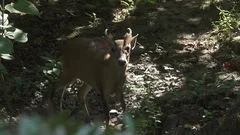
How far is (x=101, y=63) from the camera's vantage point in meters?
5.95

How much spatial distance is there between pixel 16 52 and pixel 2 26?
2.60 m

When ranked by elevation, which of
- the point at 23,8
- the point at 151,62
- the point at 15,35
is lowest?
the point at 151,62

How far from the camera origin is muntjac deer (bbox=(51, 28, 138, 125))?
19.1ft

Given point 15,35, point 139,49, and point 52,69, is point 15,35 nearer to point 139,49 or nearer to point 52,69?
point 52,69

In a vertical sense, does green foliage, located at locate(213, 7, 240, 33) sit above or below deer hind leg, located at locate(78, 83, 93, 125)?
above

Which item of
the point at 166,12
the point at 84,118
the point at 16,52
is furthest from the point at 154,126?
the point at 166,12

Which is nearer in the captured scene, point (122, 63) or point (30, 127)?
point (30, 127)

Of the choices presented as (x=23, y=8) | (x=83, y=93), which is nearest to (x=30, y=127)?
(x=23, y=8)

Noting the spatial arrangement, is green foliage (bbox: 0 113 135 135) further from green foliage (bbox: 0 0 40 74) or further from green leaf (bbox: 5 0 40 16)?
green leaf (bbox: 5 0 40 16)

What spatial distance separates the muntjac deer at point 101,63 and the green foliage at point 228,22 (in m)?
2.27

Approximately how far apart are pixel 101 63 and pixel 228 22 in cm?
268

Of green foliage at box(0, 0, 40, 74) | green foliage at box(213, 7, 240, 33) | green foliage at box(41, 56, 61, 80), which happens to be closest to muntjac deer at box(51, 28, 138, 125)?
green foliage at box(41, 56, 61, 80)

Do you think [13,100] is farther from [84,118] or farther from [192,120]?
[192,120]

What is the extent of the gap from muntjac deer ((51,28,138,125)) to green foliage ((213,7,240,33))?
227 centimetres
